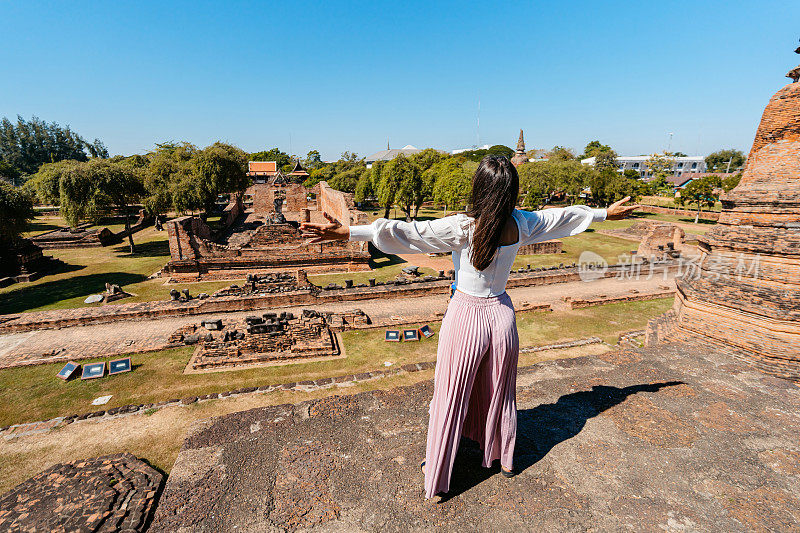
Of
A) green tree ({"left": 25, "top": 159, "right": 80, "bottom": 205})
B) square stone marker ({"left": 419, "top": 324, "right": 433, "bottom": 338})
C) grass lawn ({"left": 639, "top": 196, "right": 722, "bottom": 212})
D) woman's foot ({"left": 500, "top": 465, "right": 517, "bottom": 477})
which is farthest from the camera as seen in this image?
grass lawn ({"left": 639, "top": 196, "right": 722, "bottom": 212})

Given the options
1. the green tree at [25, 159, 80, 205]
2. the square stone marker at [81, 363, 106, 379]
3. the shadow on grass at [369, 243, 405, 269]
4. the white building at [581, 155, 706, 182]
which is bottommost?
the square stone marker at [81, 363, 106, 379]

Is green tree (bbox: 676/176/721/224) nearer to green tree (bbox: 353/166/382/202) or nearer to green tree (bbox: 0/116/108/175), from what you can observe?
green tree (bbox: 353/166/382/202)

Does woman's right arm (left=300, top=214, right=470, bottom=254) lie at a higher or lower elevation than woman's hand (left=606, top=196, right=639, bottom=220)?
lower

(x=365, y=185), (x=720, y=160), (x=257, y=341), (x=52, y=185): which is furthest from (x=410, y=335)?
(x=720, y=160)

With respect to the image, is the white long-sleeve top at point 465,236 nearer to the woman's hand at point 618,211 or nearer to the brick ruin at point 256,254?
the woman's hand at point 618,211

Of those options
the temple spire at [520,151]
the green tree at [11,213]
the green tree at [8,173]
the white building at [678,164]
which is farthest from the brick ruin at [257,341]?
the white building at [678,164]

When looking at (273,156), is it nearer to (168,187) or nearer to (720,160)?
(168,187)

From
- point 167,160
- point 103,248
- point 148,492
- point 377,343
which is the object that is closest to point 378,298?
point 377,343

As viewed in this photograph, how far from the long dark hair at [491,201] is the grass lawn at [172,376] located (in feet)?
22.5

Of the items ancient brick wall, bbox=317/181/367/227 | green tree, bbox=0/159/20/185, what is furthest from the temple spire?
green tree, bbox=0/159/20/185

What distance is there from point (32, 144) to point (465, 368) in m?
98.5

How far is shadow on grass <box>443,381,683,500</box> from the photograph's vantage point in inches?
109

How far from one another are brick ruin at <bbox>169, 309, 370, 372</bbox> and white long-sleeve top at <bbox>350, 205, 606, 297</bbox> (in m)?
7.35

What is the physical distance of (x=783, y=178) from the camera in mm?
6473
